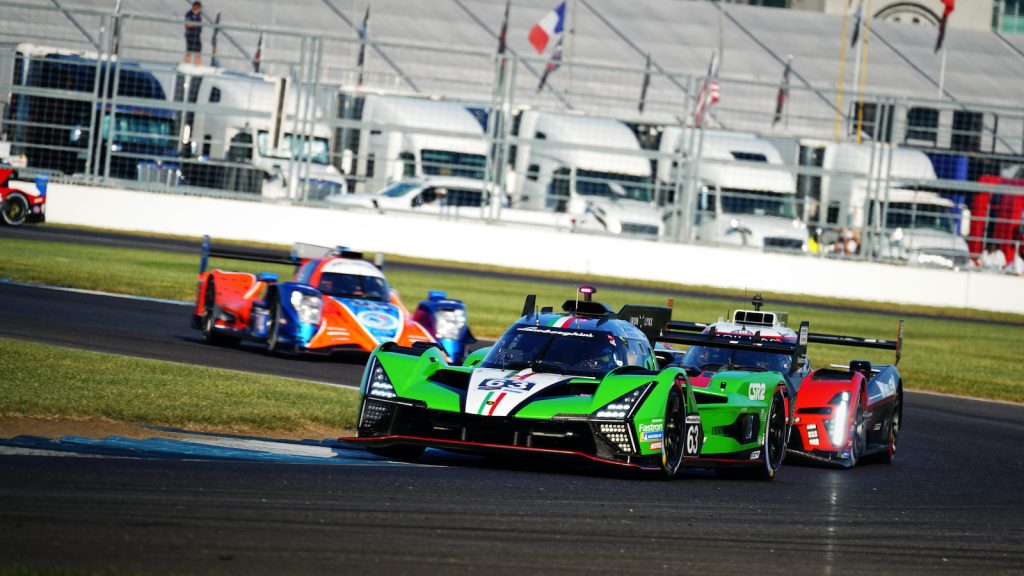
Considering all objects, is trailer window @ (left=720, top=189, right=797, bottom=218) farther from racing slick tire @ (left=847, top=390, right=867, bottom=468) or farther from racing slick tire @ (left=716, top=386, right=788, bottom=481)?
racing slick tire @ (left=716, top=386, right=788, bottom=481)

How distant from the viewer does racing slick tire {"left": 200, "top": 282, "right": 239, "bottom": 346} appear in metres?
17.3

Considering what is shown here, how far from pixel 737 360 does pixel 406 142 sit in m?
22.5

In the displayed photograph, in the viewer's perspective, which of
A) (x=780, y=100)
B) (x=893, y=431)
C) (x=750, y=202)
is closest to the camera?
(x=893, y=431)

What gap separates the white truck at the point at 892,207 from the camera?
1353 inches

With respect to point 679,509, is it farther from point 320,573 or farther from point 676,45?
point 676,45

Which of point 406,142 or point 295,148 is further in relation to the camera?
point 406,142

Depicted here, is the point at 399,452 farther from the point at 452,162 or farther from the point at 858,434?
the point at 452,162

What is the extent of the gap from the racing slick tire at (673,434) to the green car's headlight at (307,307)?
23.7ft

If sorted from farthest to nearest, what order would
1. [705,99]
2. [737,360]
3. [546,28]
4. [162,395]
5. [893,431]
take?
1. [546,28]
2. [705,99]
3. [893,431]
4. [737,360]
5. [162,395]

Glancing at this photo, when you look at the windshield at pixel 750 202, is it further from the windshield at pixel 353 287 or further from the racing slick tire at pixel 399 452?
the racing slick tire at pixel 399 452

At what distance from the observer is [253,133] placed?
33.6m

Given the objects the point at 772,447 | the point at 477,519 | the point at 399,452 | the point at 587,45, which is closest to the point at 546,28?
the point at 587,45

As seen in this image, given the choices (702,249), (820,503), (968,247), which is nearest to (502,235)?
(702,249)

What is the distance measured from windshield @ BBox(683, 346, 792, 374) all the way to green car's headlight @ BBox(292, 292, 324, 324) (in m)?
4.99
